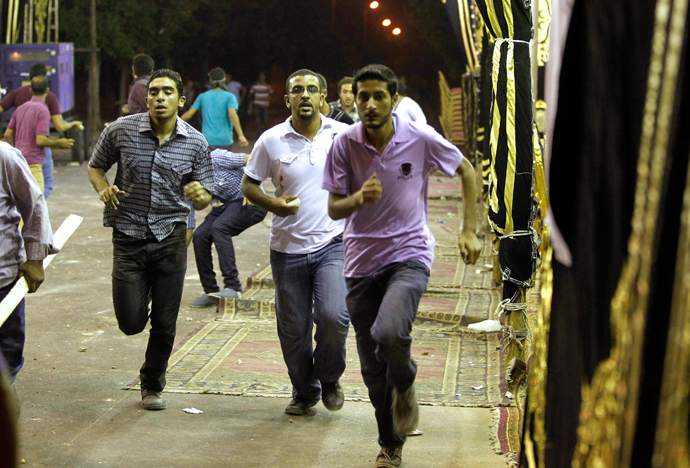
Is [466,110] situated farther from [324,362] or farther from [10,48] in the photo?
[324,362]

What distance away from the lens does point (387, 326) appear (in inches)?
161

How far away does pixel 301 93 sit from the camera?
5.45m

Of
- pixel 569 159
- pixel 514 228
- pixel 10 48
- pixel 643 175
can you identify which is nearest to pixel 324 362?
pixel 514 228

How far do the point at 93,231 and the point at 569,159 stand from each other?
A: 10.7m

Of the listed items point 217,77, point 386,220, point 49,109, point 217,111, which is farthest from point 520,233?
point 49,109

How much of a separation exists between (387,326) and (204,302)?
185 inches

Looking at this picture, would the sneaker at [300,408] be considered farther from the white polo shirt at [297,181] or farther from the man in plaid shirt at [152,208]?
the white polo shirt at [297,181]

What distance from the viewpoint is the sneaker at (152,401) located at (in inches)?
219

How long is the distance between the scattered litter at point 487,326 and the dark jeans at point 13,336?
3.93 m

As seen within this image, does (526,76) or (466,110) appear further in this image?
(466,110)

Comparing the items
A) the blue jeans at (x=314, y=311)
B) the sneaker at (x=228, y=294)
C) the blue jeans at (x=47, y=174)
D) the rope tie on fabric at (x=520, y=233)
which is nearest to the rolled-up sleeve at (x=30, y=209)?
the blue jeans at (x=314, y=311)

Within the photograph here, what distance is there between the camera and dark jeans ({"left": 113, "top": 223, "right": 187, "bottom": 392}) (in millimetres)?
5418

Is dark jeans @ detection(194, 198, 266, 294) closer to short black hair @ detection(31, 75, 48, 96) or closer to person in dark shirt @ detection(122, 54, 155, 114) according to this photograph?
person in dark shirt @ detection(122, 54, 155, 114)

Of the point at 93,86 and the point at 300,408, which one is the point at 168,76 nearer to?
the point at 300,408
